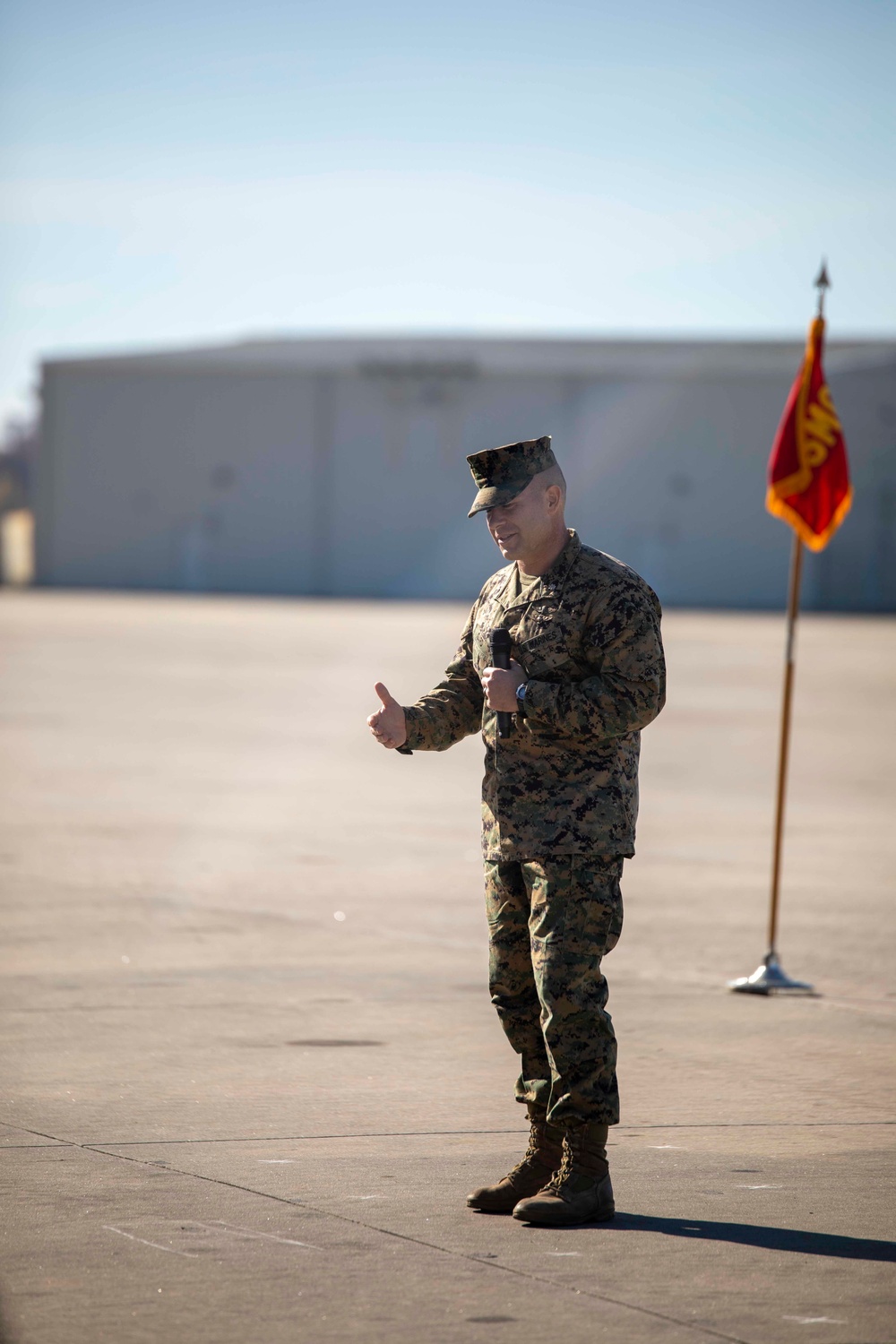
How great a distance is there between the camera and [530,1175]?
487 centimetres

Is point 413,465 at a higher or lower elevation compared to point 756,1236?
higher

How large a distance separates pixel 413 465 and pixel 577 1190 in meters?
58.0

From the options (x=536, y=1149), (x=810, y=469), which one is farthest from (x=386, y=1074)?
(x=810, y=469)

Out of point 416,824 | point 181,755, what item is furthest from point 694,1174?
point 181,755

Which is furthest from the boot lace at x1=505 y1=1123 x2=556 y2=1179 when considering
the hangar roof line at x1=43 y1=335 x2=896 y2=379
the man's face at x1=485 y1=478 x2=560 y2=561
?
the hangar roof line at x1=43 y1=335 x2=896 y2=379

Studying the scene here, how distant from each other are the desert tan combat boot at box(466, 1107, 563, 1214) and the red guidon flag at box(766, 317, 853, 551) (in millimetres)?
4776

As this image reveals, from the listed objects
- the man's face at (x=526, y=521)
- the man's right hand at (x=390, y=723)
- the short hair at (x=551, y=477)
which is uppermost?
the short hair at (x=551, y=477)

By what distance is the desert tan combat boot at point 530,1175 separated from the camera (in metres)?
4.83

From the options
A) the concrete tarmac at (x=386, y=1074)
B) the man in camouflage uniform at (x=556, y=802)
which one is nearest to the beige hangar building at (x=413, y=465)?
the concrete tarmac at (x=386, y=1074)

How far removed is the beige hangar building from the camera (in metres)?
61.0

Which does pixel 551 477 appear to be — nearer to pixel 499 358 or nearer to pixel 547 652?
pixel 547 652

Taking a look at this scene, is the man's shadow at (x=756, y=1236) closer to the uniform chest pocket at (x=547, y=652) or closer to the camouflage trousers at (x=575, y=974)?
the camouflage trousers at (x=575, y=974)

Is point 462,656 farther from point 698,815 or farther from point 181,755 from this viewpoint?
point 181,755

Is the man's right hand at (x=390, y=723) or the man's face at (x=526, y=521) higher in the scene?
the man's face at (x=526, y=521)
